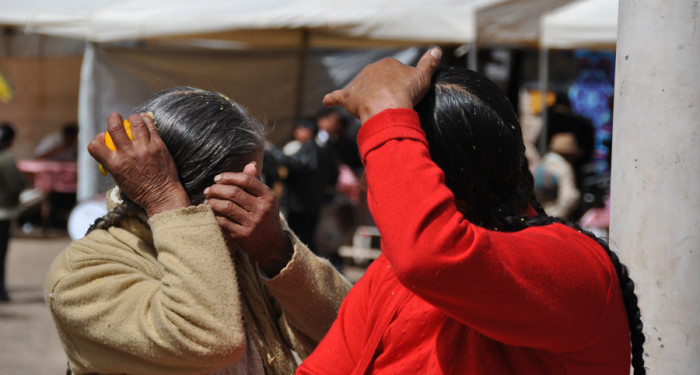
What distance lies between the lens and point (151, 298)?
5.16 ft

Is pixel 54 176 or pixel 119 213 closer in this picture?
pixel 119 213

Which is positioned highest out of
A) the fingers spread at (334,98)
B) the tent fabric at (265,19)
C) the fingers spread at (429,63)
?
the fingers spread at (429,63)

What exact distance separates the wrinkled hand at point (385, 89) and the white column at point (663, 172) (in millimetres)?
638

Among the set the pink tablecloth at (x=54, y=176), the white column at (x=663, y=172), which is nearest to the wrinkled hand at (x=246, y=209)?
the white column at (x=663, y=172)

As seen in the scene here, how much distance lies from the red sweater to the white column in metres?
0.51

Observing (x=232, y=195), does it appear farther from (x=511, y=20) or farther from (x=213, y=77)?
(x=213, y=77)

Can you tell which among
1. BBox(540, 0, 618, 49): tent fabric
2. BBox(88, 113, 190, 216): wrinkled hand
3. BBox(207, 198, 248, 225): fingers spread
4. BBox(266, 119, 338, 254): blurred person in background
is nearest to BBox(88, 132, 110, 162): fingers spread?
BBox(88, 113, 190, 216): wrinkled hand

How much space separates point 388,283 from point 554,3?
6827mm

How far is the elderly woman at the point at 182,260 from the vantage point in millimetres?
1536

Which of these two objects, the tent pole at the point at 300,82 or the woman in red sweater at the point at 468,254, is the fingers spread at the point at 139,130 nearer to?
the woman in red sweater at the point at 468,254

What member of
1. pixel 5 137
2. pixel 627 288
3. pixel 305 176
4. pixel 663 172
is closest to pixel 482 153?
pixel 627 288

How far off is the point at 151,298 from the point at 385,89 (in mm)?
647

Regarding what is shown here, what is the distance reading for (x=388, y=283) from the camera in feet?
4.99

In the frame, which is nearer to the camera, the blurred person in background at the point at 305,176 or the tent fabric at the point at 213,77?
the blurred person in background at the point at 305,176
